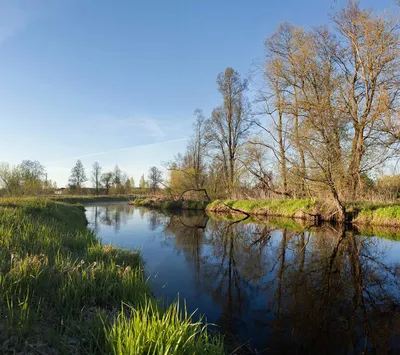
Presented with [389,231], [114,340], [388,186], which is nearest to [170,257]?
[114,340]

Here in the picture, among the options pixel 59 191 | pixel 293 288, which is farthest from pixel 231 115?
→ pixel 59 191

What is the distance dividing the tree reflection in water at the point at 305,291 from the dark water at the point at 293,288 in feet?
0.04

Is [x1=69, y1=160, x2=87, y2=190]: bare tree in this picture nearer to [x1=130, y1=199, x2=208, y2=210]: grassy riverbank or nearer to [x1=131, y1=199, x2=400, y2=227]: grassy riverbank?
[x1=130, y1=199, x2=208, y2=210]: grassy riverbank

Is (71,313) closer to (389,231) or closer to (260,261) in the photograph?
(260,261)

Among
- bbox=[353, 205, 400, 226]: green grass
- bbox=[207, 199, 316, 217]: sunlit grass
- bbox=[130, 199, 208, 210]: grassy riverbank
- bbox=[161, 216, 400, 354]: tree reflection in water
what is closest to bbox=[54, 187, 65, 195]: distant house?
bbox=[130, 199, 208, 210]: grassy riverbank

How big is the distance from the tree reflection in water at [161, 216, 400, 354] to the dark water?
0.01m

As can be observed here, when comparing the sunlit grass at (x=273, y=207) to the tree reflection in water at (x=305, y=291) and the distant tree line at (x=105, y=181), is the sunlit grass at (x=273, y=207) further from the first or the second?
the distant tree line at (x=105, y=181)

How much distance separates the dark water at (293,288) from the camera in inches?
139

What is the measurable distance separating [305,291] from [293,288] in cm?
24

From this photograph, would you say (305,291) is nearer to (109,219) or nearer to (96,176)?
(109,219)

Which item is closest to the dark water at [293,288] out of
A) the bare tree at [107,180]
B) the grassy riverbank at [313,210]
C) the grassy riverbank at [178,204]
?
the grassy riverbank at [313,210]

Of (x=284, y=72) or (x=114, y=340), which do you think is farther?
(x=284, y=72)

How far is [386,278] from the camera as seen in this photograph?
5883mm

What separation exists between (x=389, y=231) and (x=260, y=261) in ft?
24.0
